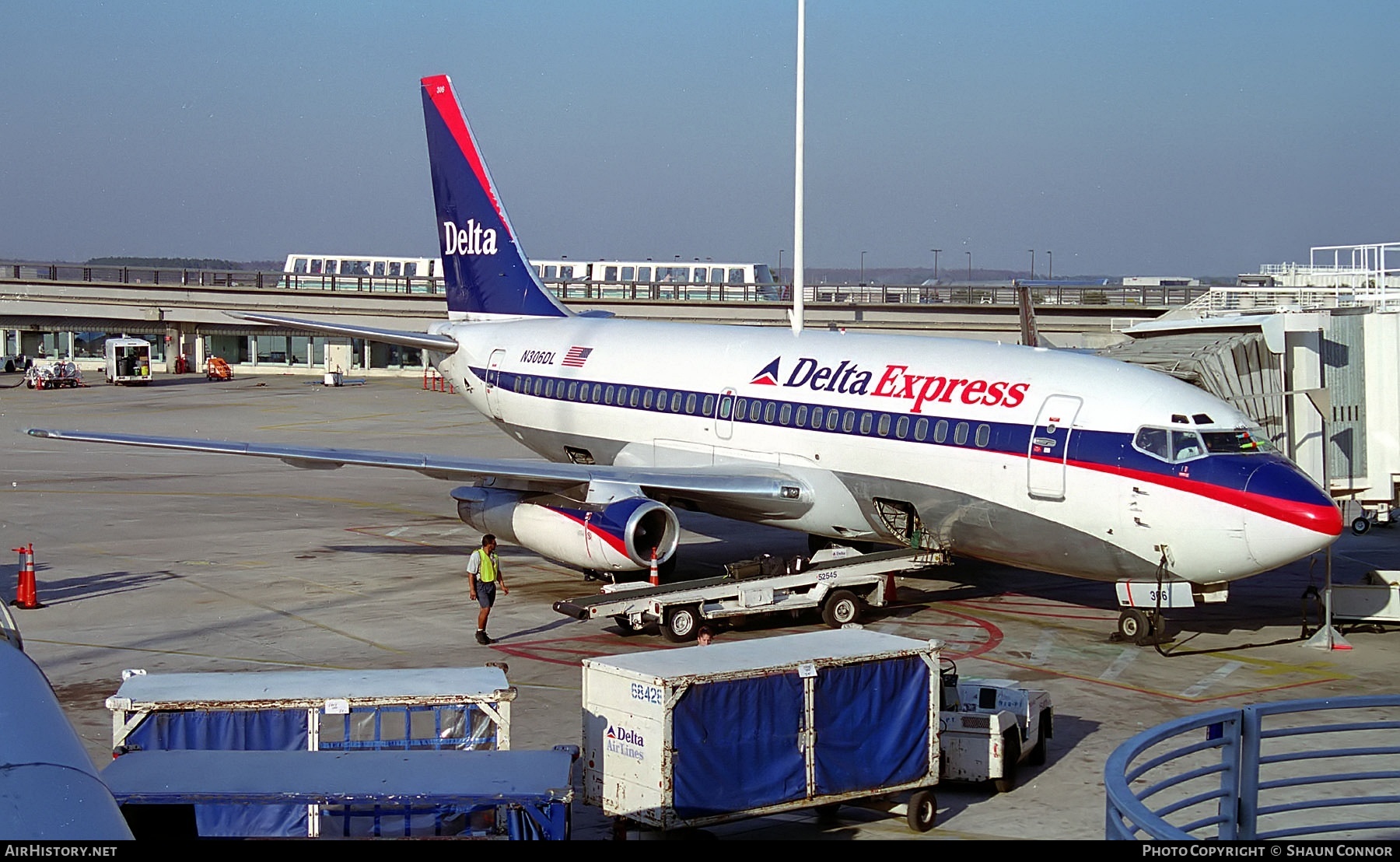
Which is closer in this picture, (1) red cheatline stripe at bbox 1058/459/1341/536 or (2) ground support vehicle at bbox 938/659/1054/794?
(2) ground support vehicle at bbox 938/659/1054/794

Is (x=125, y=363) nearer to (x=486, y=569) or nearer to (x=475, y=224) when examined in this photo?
(x=475, y=224)

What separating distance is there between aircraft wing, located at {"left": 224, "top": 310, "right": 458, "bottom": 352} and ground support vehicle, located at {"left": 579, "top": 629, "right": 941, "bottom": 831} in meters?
19.2

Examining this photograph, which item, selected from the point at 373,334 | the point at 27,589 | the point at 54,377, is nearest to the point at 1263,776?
the point at 27,589

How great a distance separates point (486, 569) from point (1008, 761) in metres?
10.5

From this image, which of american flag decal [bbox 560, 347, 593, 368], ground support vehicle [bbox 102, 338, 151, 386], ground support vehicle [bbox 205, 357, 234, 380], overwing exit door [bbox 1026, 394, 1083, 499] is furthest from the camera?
ground support vehicle [bbox 205, 357, 234, 380]

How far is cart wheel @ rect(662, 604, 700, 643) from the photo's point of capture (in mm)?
24531

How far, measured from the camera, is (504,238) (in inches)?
1483

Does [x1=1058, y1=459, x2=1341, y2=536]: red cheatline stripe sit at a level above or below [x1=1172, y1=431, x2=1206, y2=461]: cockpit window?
below

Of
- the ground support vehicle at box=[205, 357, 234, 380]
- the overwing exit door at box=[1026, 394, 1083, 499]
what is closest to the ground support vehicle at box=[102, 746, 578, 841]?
the overwing exit door at box=[1026, 394, 1083, 499]

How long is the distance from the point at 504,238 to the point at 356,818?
26.5 m

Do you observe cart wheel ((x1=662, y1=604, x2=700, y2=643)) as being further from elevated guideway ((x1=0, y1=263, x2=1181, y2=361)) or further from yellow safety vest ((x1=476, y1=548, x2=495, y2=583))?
elevated guideway ((x1=0, y1=263, x2=1181, y2=361))

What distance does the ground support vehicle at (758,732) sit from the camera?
15055mm

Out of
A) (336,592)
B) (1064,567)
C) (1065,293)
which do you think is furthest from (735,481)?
(1065,293)

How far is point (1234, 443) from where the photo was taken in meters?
22.9
